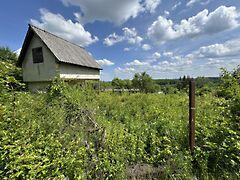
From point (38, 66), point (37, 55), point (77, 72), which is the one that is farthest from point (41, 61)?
point (77, 72)

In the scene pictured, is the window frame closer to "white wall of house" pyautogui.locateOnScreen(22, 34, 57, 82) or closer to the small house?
the small house

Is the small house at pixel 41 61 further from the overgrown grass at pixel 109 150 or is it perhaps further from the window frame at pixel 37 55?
the overgrown grass at pixel 109 150

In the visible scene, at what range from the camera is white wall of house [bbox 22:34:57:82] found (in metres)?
14.8

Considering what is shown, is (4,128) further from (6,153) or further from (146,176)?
(146,176)

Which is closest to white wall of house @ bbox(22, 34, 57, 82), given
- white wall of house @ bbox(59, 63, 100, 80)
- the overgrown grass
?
white wall of house @ bbox(59, 63, 100, 80)

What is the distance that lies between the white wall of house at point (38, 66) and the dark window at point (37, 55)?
0.30 metres

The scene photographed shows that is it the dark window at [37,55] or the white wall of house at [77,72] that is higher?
the dark window at [37,55]

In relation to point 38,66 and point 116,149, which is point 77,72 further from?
point 116,149

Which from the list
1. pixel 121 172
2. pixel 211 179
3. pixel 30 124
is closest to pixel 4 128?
pixel 30 124

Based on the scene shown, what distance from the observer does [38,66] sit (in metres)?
15.5

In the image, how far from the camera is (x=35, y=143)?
8.36 ft

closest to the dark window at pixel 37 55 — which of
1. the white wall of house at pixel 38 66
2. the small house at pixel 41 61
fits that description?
the small house at pixel 41 61

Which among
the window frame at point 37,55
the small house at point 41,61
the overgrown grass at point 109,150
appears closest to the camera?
the overgrown grass at point 109,150

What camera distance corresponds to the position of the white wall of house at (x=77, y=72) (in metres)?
15.4
